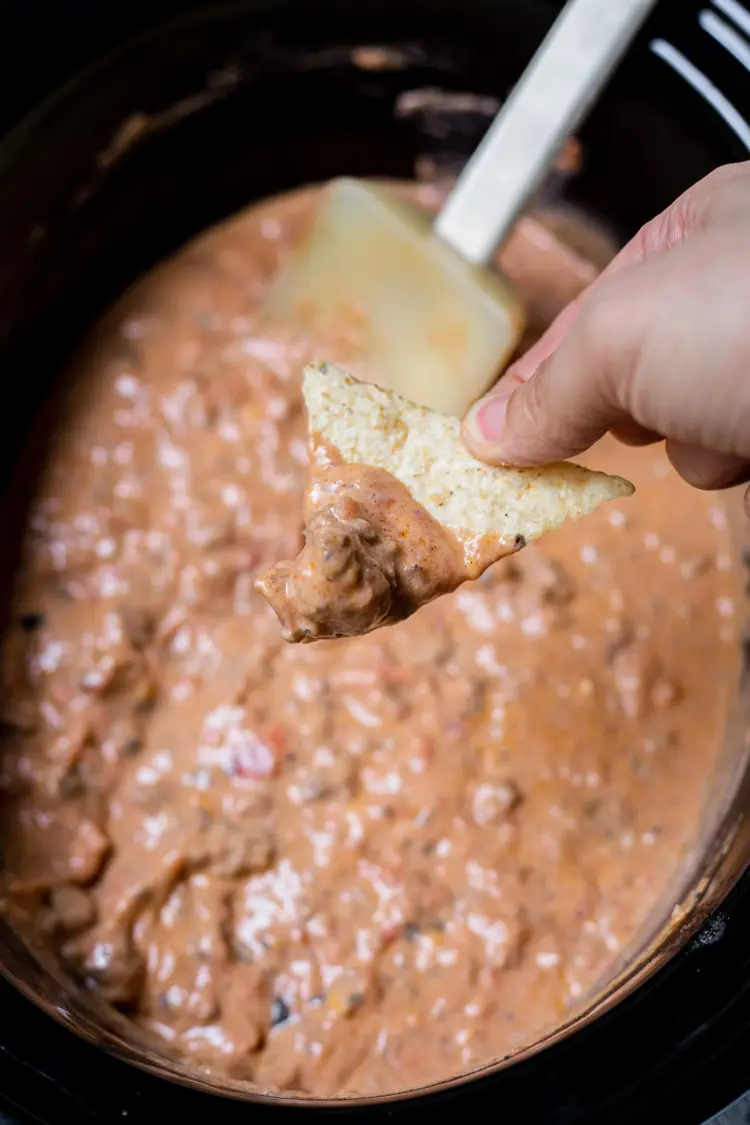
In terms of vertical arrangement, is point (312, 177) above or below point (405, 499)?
below

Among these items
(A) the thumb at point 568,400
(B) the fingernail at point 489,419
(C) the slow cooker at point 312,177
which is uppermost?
(A) the thumb at point 568,400

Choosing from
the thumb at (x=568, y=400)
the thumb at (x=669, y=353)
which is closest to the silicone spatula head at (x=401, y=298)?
the thumb at (x=568, y=400)

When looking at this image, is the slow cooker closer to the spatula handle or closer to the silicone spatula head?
the spatula handle

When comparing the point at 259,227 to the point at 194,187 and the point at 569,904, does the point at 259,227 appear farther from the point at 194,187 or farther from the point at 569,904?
the point at 569,904

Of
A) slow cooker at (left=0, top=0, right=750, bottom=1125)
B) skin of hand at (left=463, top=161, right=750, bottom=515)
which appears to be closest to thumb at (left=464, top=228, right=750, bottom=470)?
skin of hand at (left=463, top=161, right=750, bottom=515)

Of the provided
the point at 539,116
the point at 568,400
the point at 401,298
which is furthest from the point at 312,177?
the point at 568,400

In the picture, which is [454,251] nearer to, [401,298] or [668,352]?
[401,298]

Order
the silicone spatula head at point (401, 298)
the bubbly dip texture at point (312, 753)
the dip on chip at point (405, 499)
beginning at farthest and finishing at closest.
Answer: the silicone spatula head at point (401, 298), the bubbly dip texture at point (312, 753), the dip on chip at point (405, 499)

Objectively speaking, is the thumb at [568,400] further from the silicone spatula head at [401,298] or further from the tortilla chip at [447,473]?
the silicone spatula head at [401,298]
